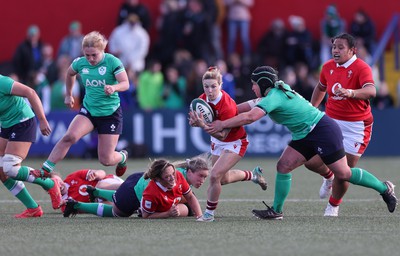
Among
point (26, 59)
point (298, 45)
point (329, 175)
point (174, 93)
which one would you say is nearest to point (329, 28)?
point (298, 45)

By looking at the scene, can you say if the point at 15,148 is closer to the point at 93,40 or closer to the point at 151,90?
the point at 93,40

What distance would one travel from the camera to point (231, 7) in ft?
69.0

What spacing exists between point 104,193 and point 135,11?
414 inches

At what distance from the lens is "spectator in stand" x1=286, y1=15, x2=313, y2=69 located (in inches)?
800

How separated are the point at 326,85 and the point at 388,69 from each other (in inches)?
431

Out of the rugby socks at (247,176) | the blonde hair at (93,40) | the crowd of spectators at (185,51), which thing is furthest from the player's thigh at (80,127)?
the crowd of spectators at (185,51)

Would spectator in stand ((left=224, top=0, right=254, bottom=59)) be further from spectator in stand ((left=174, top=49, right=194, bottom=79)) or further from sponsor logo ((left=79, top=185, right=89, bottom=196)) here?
sponsor logo ((left=79, top=185, right=89, bottom=196))

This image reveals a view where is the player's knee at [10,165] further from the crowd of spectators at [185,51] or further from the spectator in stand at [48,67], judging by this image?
the spectator in stand at [48,67]

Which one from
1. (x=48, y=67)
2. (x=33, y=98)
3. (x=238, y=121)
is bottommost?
(x=48, y=67)

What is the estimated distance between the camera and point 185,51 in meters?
20.1

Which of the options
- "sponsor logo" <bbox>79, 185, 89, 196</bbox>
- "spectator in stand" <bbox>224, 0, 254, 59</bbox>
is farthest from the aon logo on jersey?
"spectator in stand" <bbox>224, 0, 254, 59</bbox>

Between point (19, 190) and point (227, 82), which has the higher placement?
point (227, 82)

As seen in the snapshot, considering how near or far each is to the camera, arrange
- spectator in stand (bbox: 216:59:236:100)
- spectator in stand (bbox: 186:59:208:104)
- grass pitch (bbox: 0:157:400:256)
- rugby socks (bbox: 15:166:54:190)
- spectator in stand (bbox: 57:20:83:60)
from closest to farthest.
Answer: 1. grass pitch (bbox: 0:157:400:256)
2. rugby socks (bbox: 15:166:54:190)
3. spectator in stand (bbox: 216:59:236:100)
4. spectator in stand (bbox: 186:59:208:104)
5. spectator in stand (bbox: 57:20:83:60)

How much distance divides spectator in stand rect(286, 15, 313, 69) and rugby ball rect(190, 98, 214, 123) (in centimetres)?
1091
